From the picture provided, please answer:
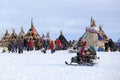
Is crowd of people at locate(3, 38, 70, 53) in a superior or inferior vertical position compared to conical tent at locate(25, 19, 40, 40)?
inferior

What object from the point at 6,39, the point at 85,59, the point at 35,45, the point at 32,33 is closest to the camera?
the point at 85,59

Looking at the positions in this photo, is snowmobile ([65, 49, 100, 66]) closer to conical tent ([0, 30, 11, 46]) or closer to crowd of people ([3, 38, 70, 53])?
crowd of people ([3, 38, 70, 53])

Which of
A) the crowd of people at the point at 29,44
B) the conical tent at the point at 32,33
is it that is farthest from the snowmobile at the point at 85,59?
the conical tent at the point at 32,33

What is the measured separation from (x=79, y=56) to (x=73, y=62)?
479mm

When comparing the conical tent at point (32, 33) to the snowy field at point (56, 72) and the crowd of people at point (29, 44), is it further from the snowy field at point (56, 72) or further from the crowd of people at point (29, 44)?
the snowy field at point (56, 72)

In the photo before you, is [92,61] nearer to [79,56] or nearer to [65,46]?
[79,56]

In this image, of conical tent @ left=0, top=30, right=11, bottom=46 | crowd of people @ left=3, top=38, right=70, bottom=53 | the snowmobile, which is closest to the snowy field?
the snowmobile

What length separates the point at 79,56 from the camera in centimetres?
1773

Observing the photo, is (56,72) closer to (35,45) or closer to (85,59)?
(85,59)

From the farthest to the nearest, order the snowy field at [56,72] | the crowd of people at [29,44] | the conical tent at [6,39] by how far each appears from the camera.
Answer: the conical tent at [6,39], the crowd of people at [29,44], the snowy field at [56,72]

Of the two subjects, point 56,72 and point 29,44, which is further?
point 29,44

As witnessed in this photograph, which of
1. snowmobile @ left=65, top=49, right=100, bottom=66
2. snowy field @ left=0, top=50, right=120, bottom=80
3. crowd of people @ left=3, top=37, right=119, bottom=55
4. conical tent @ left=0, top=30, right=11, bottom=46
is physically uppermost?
conical tent @ left=0, top=30, right=11, bottom=46

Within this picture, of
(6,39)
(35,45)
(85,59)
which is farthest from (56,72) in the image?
(6,39)

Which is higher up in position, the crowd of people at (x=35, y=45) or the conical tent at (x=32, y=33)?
the conical tent at (x=32, y=33)
